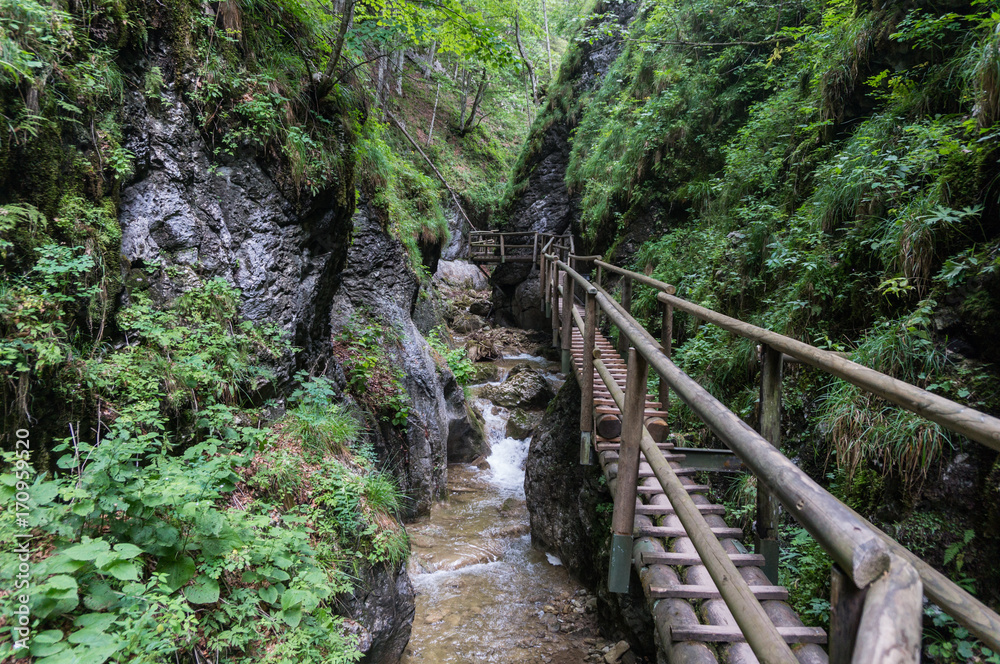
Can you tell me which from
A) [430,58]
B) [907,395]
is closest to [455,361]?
[907,395]

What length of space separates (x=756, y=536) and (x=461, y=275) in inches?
715

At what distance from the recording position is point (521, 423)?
10.3m

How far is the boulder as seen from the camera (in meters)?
19.1

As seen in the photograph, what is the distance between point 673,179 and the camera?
9.11 meters

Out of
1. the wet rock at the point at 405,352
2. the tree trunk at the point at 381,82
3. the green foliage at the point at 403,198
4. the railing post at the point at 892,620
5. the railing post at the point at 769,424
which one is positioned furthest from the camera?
the tree trunk at the point at 381,82

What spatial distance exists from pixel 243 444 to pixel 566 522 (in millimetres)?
3845

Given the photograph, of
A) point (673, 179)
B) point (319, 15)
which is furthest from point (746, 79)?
point (319, 15)

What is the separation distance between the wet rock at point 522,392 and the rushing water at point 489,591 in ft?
9.82

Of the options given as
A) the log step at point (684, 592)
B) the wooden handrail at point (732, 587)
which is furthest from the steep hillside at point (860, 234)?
the wooden handrail at point (732, 587)

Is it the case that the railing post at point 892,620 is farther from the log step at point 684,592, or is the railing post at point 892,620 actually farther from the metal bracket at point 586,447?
the metal bracket at point 586,447

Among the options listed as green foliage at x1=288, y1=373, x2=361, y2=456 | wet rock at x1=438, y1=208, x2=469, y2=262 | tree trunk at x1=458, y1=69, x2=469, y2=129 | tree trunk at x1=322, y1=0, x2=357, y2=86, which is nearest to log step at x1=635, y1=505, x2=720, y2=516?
green foliage at x1=288, y1=373, x2=361, y2=456

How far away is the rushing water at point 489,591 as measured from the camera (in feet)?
14.8

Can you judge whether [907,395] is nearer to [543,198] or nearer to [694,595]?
[694,595]

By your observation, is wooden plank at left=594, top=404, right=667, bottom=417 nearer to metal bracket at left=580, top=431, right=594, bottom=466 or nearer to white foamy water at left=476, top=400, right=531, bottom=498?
metal bracket at left=580, top=431, right=594, bottom=466
